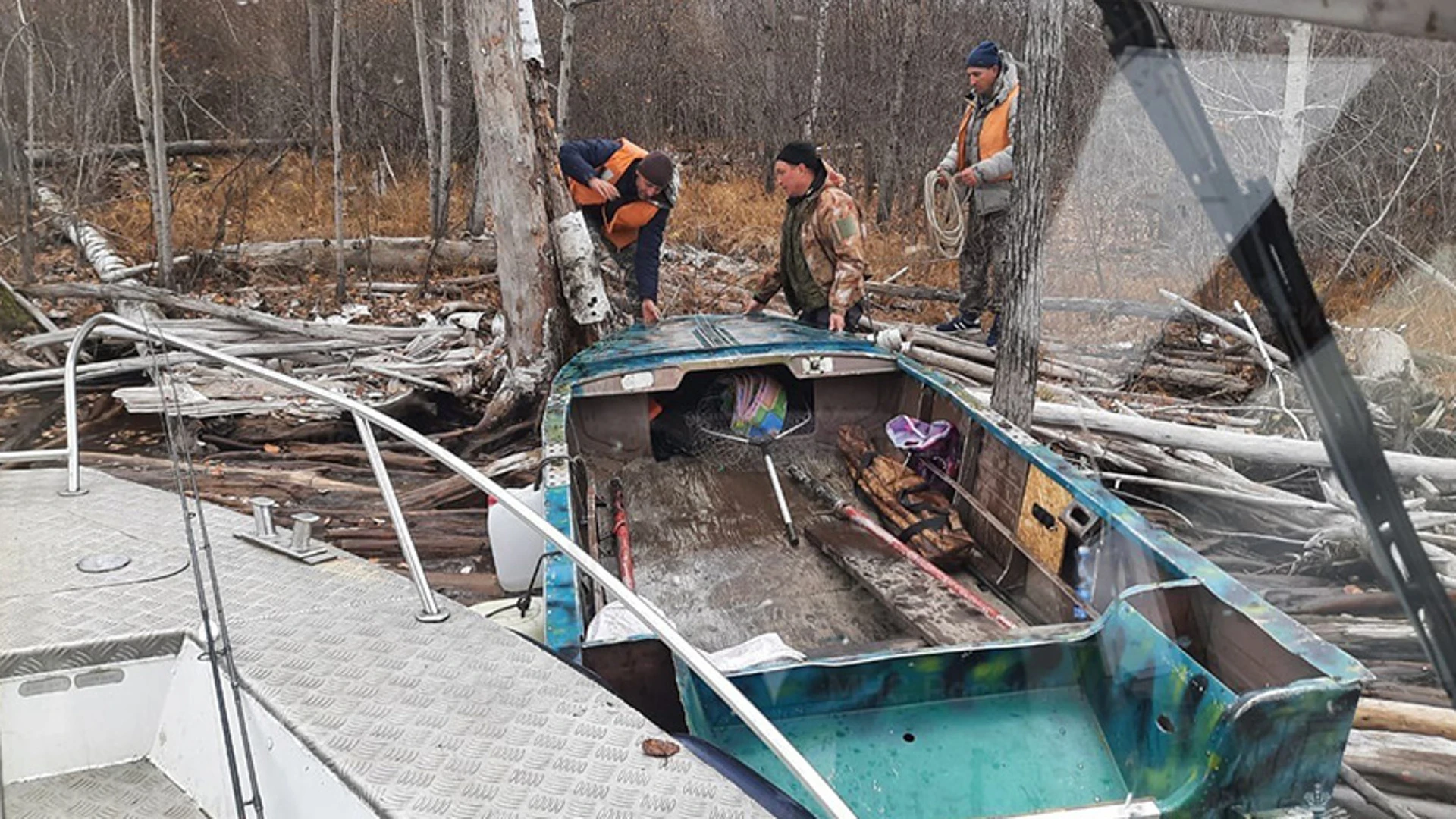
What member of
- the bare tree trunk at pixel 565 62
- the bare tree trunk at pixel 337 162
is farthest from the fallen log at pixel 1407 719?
the bare tree trunk at pixel 337 162

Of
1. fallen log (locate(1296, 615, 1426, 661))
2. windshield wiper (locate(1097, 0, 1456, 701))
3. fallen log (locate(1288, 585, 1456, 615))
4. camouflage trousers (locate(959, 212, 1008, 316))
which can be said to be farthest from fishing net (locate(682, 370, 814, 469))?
windshield wiper (locate(1097, 0, 1456, 701))

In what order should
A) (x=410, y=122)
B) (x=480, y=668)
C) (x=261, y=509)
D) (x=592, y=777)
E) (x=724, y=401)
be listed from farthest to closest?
1. (x=410, y=122)
2. (x=724, y=401)
3. (x=261, y=509)
4. (x=480, y=668)
5. (x=592, y=777)

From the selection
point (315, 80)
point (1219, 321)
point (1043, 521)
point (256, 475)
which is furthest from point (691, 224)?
point (1043, 521)

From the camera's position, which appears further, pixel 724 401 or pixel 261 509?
pixel 724 401

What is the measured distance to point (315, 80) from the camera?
42.1 ft

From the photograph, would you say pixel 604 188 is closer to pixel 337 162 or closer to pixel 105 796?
pixel 337 162

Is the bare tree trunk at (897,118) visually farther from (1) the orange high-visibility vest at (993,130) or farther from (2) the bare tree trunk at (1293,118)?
(2) the bare tree trunk at (1293,118)

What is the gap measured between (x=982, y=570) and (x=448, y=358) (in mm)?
5771

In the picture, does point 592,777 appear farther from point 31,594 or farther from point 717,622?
point 717,622

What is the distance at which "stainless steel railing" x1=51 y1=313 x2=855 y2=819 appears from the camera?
1782mm

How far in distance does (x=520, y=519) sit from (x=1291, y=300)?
80.9 inches

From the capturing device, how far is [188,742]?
8.35 feet

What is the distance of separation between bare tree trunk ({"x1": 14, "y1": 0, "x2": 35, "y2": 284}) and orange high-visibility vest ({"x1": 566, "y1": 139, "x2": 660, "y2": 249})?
5707 mm

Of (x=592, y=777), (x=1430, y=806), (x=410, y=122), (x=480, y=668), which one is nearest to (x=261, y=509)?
(x=480, y=668)
